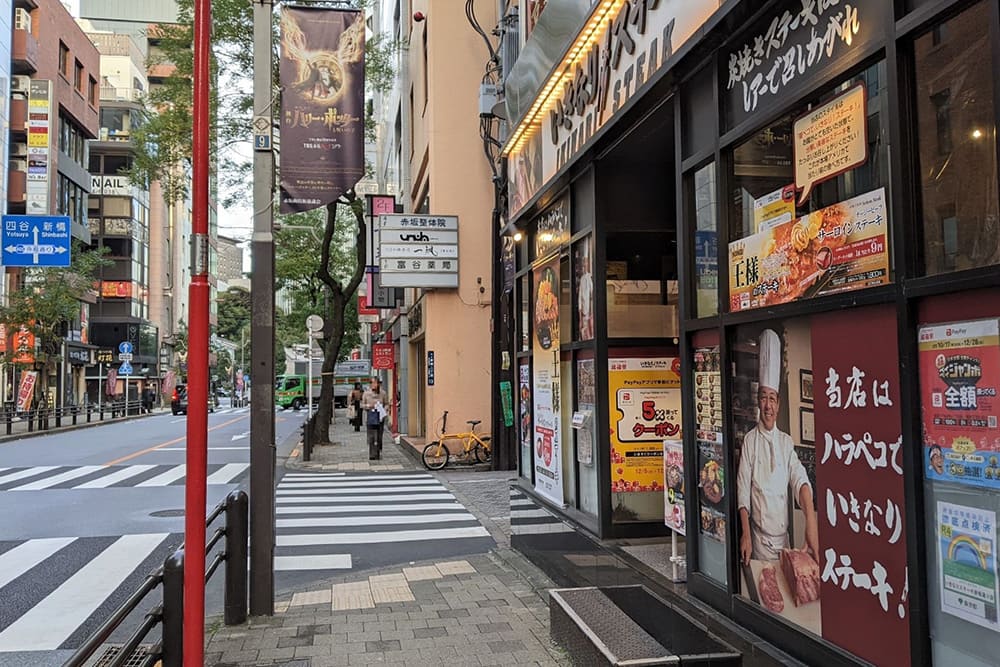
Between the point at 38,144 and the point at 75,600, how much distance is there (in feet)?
132

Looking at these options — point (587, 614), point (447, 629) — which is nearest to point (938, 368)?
point (587, 614)

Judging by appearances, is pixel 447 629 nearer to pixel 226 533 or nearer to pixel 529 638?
pixel 529 638

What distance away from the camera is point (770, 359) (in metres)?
3.83

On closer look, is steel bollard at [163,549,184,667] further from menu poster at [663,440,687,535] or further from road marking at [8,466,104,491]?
road marking at [8,466,104,491]

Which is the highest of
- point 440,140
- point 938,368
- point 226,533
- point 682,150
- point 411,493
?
point 440,140

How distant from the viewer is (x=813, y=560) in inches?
136

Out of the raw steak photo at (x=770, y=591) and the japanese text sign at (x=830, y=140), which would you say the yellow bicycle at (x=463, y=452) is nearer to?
the raw steak photo at (x=770, y=591)

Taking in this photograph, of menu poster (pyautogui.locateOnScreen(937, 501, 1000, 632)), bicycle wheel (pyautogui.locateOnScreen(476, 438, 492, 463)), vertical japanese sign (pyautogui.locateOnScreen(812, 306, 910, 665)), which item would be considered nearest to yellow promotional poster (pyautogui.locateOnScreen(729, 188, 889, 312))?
vertical japanese sign (pyautogui.locateOnScreen(812, 306, 910, 665))

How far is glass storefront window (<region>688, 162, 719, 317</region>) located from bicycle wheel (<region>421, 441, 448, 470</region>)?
1380 centimetres

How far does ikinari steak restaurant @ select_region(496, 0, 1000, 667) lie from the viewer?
8.50 ft

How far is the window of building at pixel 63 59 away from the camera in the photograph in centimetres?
4681

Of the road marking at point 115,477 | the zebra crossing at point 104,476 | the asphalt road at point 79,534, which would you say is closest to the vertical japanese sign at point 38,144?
the asphalt road at point 79,534

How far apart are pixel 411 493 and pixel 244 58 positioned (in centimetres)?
1431

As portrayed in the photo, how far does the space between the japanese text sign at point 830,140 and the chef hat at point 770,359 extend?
27.3 inches
